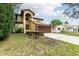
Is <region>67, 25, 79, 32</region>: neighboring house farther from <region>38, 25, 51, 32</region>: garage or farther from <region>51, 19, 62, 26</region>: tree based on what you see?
<region>38, 25, 51, 32</region>: garage

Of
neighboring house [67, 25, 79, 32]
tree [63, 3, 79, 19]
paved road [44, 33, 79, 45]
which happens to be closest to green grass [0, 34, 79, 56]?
paved road [44, 33, 79, 45]

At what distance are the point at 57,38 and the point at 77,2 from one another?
46 cm

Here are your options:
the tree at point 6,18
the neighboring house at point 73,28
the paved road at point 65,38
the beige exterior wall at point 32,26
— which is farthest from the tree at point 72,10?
the tree at point 6,18

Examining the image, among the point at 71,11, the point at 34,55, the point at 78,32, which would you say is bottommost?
the point at 34,55

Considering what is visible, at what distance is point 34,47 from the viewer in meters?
1.90

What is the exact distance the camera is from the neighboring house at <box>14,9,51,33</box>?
6.33 ft

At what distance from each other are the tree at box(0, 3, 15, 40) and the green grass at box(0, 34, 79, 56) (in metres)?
0.07

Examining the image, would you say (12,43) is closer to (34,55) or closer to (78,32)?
(34,55)

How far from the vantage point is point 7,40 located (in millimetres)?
1922

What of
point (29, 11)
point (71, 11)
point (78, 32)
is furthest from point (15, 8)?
point (78, 32)

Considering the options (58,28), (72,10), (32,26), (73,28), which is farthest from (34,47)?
(72,10)

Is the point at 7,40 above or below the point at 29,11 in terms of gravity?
below

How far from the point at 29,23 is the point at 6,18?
27 centimetres

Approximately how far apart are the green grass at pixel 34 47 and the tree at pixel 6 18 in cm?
7
